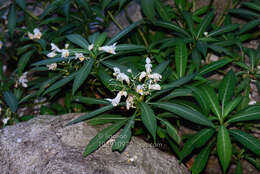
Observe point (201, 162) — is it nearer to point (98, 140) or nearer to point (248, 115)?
point (248, 115)

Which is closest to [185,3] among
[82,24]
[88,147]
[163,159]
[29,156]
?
[82,24]

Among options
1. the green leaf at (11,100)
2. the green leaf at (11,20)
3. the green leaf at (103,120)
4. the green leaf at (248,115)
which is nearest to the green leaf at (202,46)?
the green leaf at (248,115)

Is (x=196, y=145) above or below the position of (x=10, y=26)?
below

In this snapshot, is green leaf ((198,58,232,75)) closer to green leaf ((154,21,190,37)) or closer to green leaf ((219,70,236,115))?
green leaf ((219,70,236,115))

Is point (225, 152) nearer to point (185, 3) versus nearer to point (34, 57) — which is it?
point (185, 3)

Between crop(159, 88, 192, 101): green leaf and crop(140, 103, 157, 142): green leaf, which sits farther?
crop(159, 88, 192, 101): green leaf

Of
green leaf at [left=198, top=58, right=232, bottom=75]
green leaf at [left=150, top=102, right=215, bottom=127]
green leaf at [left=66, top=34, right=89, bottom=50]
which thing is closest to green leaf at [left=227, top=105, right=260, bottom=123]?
green leaf at [left=150, top=102, right=215, bottom=127]
